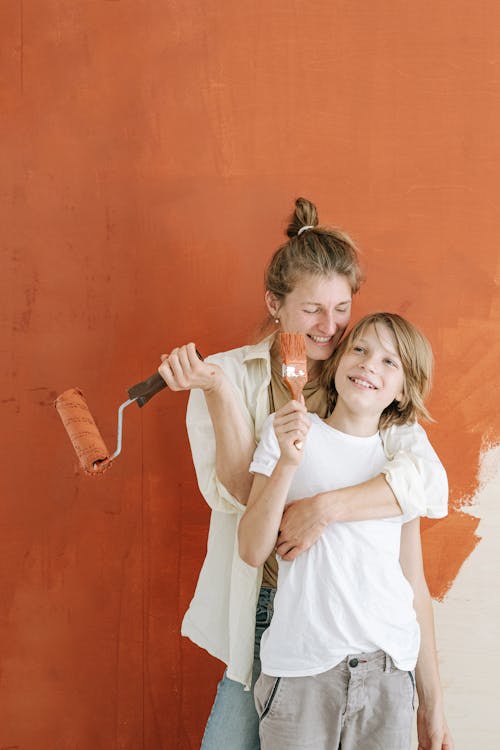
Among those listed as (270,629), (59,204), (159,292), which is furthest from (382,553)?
(59,204)

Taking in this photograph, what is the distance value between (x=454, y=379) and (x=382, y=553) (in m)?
0.61

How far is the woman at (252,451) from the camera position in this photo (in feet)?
4.52

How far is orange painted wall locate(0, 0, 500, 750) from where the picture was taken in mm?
1797

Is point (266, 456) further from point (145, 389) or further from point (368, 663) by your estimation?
point (368, 663)

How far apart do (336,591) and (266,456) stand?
264 millimetres

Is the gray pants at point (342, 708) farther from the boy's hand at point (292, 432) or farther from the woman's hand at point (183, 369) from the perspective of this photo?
the woman's hand at point (183, 369)

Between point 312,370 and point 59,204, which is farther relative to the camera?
point 59,204

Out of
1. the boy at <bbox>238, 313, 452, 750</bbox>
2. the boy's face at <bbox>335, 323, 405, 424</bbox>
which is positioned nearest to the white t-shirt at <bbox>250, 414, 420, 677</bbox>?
the boy at <bbox>238, 313, 452, 750</bbox>

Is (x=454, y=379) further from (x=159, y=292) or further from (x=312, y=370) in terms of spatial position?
(x=159, y=292)

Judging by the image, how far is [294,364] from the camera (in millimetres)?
1351

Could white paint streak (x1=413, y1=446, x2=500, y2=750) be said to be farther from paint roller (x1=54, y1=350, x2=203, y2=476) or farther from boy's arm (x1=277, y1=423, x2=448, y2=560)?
paint roller (x1=54, y1=350, x2=203, y2=476)

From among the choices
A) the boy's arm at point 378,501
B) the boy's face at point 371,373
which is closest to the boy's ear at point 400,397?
the boy's face at point 371,373

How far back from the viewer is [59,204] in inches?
71.2

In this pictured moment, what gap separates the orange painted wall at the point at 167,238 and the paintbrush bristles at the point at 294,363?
1.60 feet
